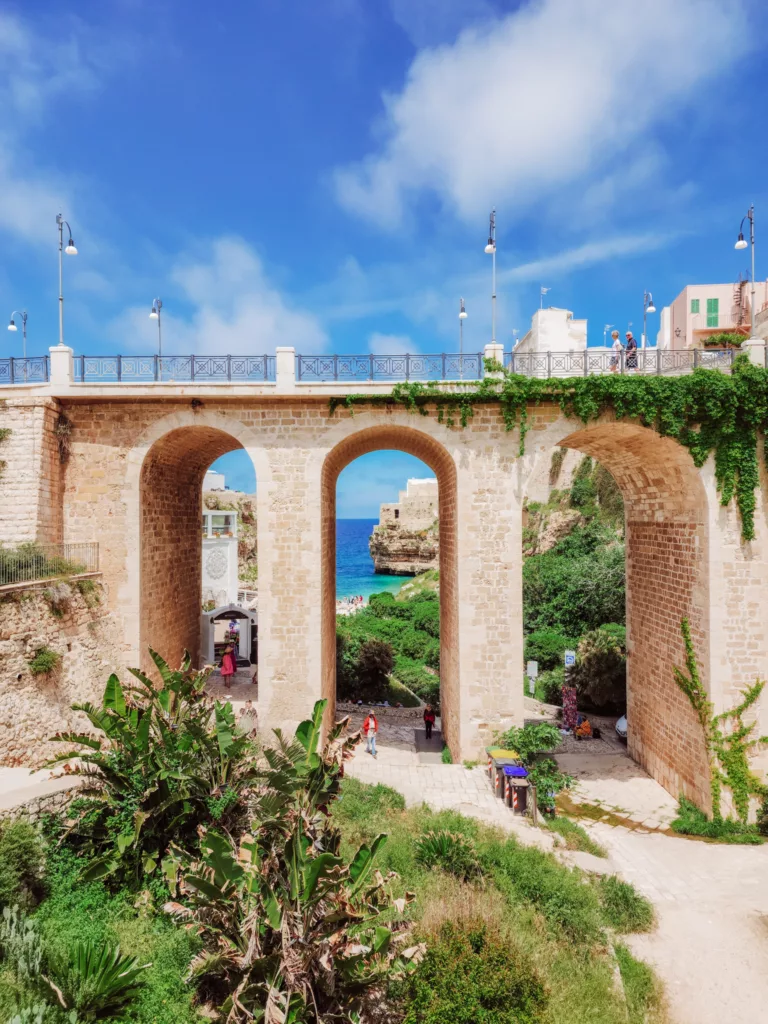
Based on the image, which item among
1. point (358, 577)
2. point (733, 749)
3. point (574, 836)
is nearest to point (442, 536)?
point (574, 836)

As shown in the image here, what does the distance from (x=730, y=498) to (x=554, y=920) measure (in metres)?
7.73

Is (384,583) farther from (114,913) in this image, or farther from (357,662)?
(114,913)

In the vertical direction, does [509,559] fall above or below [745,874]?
above

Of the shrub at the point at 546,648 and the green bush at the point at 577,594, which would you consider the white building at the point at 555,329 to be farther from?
the shrub at the point at 546,648

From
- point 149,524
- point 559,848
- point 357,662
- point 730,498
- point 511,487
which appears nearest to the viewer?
point 559,848

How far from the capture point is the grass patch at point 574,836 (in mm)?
8211

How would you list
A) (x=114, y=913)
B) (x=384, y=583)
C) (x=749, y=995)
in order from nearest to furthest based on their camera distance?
1. (x=114, y=913)
2. (x=749, y=995)
3. (x=384, y=583)

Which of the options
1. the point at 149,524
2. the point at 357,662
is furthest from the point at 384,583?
the point at 149,524

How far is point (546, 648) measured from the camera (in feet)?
62.7

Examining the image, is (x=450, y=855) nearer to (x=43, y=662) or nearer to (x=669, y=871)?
(x=669, y=871)

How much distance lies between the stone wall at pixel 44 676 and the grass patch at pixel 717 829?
11011 millimetres

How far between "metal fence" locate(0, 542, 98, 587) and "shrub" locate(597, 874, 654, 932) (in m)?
10.0

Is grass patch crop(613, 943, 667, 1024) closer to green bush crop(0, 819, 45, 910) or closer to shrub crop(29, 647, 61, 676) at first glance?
green bush crop(0, 819, 45, 910)

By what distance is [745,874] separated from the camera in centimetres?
804
